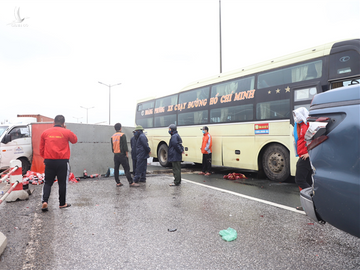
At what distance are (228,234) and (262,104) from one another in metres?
5.50

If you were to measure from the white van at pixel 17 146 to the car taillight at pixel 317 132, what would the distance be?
10.3m

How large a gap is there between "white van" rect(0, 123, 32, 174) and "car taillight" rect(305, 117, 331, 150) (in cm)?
1027

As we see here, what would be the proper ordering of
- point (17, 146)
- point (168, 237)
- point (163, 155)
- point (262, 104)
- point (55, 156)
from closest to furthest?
point (168, 237) < point (55, 156) < point (262, 104) < point (17, 146) < point (163, 155)

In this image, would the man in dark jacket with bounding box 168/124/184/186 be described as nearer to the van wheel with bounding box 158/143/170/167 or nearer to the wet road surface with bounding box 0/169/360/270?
the wet road surface with bounding box 0/169/360/270

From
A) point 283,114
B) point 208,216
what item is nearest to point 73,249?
point 208,216

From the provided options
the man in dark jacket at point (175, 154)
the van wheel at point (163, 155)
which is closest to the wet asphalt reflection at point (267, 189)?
the man in dark jacket at point (175, 154)

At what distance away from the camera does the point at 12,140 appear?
10.1m

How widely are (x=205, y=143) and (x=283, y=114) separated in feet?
9.92

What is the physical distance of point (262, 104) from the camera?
27.1 ft

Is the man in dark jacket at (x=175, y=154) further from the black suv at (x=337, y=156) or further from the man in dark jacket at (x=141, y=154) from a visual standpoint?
the black suv at (x=337, y=156)

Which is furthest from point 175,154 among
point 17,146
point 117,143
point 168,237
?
point 17,146

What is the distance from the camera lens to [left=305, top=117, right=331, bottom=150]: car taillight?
220cm

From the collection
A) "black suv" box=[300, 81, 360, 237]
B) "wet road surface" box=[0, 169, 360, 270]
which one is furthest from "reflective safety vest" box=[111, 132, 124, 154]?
"black suv" box=[300, 81, 360, 237]

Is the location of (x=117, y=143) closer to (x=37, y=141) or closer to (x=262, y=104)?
(x=37, y=141)
